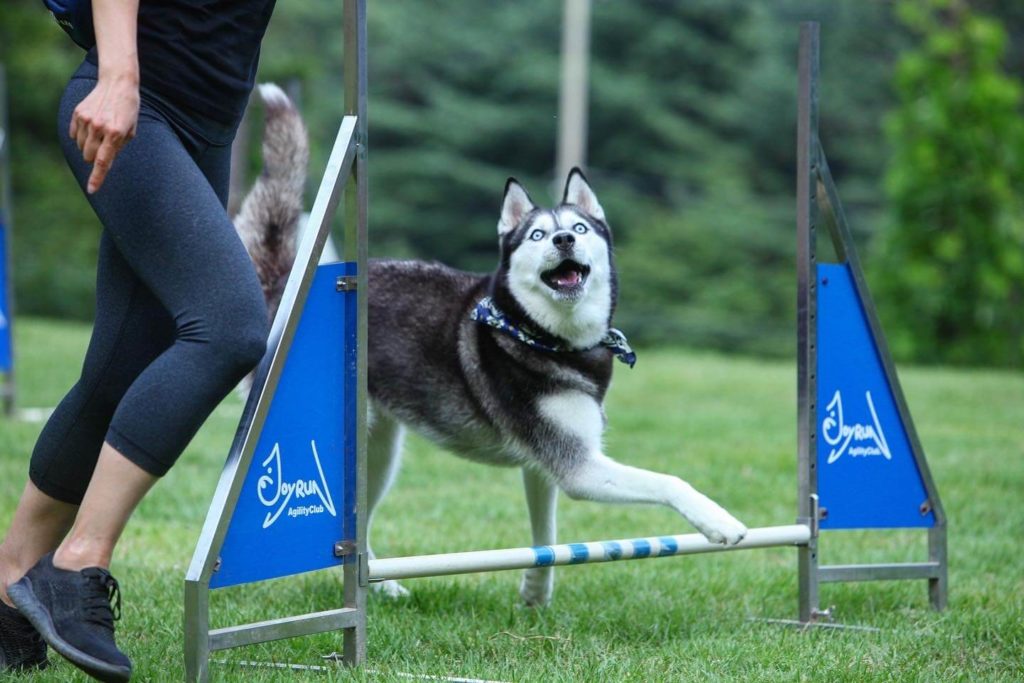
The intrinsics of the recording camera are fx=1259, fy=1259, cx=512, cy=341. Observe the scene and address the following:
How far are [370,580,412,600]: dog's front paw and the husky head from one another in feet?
2.91

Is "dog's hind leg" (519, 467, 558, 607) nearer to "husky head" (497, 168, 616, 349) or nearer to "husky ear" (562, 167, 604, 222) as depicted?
"husky head" (497, 168, 616, 349)

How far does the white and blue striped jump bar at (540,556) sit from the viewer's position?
2.84m

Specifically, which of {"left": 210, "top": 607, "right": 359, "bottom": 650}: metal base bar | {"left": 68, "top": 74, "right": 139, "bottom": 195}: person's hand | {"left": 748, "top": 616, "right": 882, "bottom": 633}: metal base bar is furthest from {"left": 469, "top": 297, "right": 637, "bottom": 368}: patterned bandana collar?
{"left": 68, "top": 74, "right": 139, "bottom": 195}: person's hand

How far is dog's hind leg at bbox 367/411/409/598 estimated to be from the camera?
3928 millimetres

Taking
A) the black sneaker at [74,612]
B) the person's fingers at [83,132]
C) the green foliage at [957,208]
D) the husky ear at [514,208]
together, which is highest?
the green foliage at [957,208]

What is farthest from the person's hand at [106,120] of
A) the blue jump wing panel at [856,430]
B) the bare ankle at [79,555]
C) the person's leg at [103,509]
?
the blue jump wing panel at [856,430]

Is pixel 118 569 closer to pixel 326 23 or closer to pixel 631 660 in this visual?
pixel 631 660

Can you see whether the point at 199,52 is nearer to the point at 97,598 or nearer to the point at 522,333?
the point at 97,598

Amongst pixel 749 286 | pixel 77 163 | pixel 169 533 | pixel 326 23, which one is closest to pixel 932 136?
pixel 749 286

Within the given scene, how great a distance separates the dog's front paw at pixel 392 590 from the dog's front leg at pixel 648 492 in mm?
641

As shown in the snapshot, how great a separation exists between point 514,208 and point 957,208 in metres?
10.3

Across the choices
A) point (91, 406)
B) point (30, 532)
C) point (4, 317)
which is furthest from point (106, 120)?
point (4, 317)

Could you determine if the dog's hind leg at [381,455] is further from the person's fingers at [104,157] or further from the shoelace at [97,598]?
the person's fingers at [104,157]

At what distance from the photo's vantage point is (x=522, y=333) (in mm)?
3402
